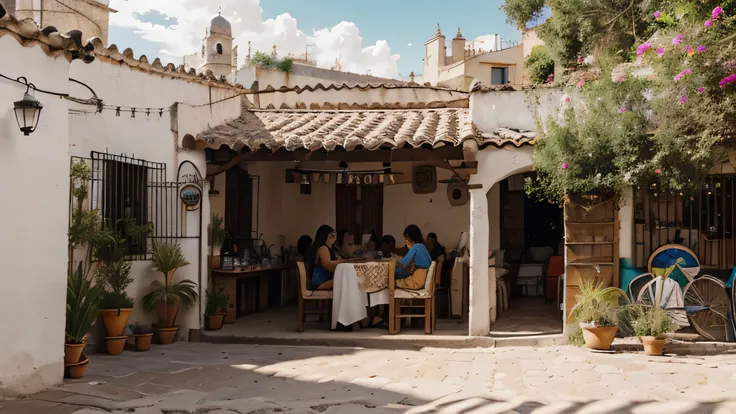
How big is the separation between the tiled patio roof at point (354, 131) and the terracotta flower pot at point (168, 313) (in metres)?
2.35

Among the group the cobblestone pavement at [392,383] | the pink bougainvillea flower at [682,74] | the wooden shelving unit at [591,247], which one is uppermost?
the pink bougainvillea flower at [682,74]

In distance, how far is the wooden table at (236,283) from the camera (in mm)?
11070

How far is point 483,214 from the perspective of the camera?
9.93 metres

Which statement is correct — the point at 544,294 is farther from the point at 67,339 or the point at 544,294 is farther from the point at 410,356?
the point at 67,339

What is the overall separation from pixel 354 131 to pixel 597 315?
4.31 meters

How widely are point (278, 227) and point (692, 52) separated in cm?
815

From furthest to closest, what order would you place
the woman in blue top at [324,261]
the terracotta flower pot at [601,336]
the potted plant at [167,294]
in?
the woman in blue top at [324,261] < the potted plant at [167,294] < the terracotta flower pot at [601,336]

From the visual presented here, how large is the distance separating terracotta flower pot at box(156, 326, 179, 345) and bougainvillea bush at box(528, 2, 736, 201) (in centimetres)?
542

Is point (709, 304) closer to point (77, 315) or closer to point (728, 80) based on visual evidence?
point (728, 80)

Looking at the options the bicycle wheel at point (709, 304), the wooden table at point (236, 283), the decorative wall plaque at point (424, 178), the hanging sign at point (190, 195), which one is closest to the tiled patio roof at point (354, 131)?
the hanging sign at point (190, 195)

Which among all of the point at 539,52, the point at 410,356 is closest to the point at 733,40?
the point at 410,356

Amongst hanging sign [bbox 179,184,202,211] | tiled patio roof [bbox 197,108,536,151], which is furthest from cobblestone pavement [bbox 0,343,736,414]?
tiled patio roof [bbox 197,108,536,151]

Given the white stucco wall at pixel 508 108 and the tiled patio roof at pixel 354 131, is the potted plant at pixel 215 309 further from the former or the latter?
the white stucco wall at pixel 508 108

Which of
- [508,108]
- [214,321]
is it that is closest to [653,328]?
[508,108]
